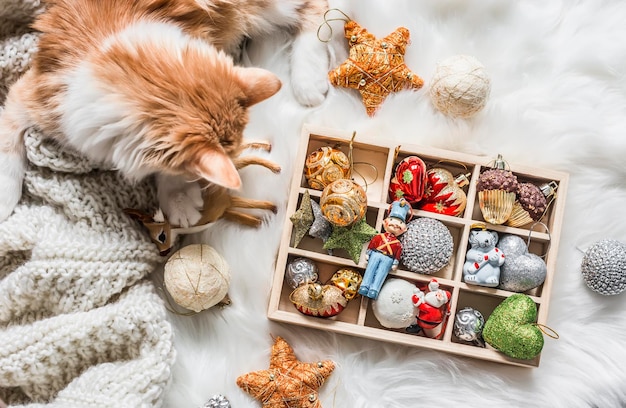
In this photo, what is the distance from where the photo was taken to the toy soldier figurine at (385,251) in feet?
3.30

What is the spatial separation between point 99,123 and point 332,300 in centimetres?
47

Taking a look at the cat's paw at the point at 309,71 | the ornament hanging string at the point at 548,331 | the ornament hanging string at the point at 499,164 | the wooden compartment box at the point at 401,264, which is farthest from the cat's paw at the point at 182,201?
the ornament hanging string at the point at 548,331

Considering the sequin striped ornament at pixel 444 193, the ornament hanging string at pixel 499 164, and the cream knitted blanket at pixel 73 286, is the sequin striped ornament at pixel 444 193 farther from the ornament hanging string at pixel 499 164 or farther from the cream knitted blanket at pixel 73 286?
the cream knitted blanket at pixel 73 286

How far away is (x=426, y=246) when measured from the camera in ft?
3.32

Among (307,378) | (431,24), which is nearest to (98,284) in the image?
(307,378)

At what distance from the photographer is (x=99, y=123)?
2.86ft

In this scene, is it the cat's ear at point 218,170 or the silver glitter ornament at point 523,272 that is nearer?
the cat's ear at point 218,170

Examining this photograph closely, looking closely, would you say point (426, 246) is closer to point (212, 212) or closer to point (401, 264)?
point (401, 264)

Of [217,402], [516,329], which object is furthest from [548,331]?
[217,402]

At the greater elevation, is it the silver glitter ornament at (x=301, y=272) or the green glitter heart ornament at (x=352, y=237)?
the green glitter heart ornament at (x=352, y=237)

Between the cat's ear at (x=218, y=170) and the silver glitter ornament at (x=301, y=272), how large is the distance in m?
0.28

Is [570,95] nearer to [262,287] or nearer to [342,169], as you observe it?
[342,169]

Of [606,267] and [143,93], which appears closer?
[143,93]

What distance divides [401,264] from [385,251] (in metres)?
0.07
